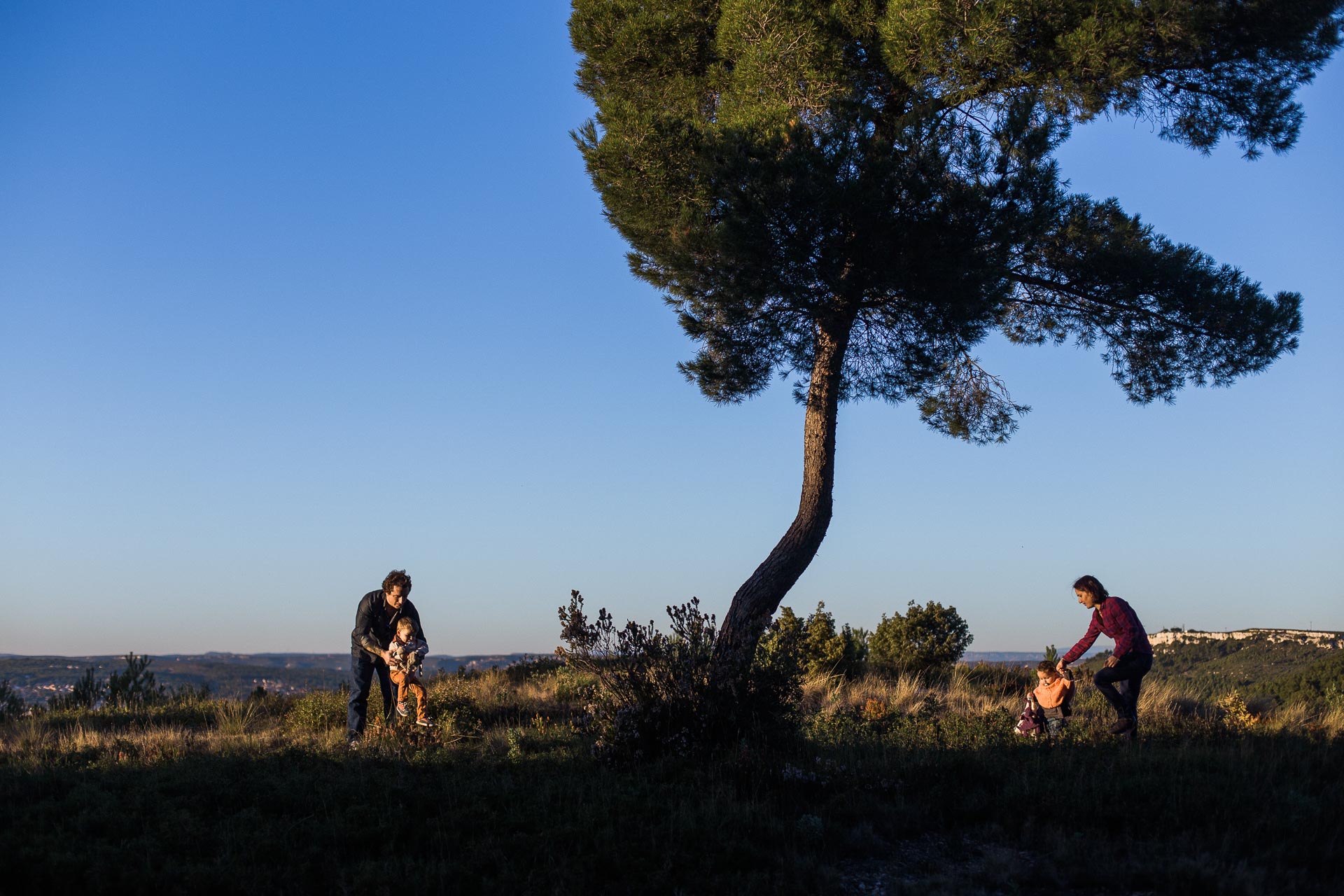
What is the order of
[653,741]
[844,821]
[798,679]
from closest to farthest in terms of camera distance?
[844,821] < [653,741] < [798,679]

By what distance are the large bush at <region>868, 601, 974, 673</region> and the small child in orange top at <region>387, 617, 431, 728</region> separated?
10.4 meters

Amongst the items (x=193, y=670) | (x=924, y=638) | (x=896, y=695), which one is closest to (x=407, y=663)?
(x=896, y=695)

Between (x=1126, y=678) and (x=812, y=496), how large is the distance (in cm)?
445

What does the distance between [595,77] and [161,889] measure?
40.5 ft

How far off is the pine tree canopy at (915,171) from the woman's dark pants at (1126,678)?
432 cm

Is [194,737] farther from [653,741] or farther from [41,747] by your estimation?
[653,741]

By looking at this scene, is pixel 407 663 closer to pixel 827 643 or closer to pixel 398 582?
pixel 398 582

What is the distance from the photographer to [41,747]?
9.73 meters

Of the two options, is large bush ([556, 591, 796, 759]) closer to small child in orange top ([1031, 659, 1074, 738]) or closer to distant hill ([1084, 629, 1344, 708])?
small child in orange top ([1031, 659, 1074, 738])

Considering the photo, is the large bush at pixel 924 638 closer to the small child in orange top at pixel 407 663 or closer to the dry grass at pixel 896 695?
the dry grass at pixel 896 695

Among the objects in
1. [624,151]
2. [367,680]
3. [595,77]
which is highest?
[595,77]

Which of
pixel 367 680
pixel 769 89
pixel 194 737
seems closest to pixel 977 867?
pixel 367 680

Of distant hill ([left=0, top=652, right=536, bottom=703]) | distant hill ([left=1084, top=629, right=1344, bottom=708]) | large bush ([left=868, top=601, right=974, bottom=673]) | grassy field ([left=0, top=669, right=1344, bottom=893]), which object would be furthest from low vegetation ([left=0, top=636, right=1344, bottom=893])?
distant hill ([left=0, top=652, right=536, bottom=703])

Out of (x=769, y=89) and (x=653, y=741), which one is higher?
(x=769, y=89)
